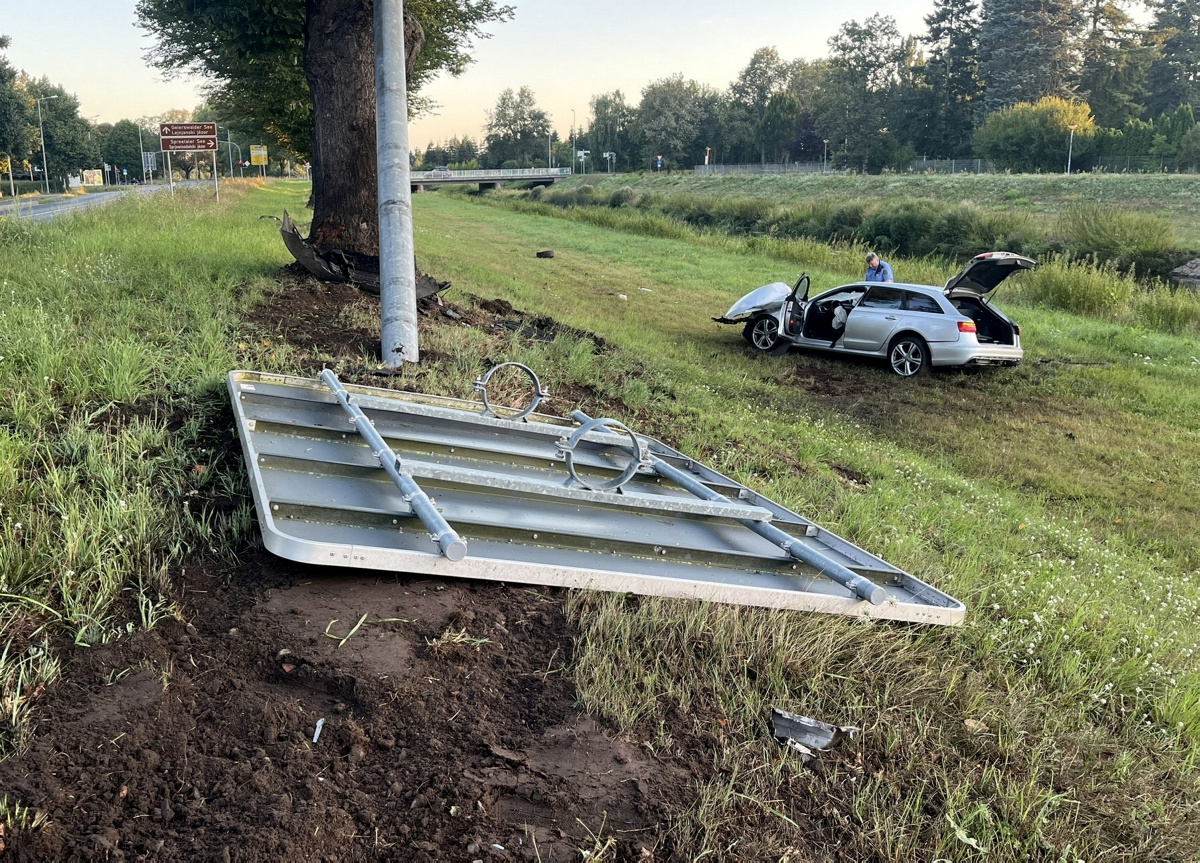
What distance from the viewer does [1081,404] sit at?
12258 mm

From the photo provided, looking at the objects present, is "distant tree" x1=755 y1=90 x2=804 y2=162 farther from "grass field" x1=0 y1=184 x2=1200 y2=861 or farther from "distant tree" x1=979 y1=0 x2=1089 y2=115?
"grass field" x1=0 y1=184 x2=1200 y2=861

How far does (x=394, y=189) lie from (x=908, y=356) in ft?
31.1

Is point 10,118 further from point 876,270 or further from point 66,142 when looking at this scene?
point 876,270

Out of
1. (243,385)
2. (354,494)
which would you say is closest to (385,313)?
(243,385)

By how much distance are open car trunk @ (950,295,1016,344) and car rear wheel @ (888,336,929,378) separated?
2.83 feet

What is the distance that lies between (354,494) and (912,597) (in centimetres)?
265

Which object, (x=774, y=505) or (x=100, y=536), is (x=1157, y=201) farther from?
(x=100, y=536)

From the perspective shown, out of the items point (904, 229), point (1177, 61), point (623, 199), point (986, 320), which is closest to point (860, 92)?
point (1177, 61)

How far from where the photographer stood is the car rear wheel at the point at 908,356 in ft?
44.7

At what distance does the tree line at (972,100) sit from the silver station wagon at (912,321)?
60.6 metres

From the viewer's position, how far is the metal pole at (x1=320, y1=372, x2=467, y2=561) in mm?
3180

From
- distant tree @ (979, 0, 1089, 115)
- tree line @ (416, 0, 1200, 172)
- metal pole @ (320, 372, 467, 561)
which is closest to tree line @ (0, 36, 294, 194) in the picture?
metal pole @ (320, 372, 467, 561)

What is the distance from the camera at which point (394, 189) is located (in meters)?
6.91

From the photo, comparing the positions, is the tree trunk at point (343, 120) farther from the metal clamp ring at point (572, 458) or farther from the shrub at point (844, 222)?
the shrub at point (844, 222)
